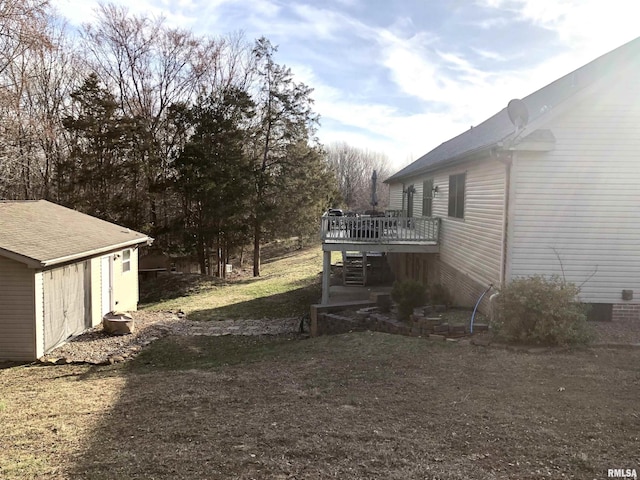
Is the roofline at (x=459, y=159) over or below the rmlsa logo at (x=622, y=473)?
over

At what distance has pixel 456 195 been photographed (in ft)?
40.9

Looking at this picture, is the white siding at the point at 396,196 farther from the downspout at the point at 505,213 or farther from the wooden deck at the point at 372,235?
the downspout at the point at 505,213

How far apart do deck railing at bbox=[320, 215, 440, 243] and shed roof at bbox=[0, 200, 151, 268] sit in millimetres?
6730

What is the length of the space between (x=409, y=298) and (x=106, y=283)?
964 centimetres

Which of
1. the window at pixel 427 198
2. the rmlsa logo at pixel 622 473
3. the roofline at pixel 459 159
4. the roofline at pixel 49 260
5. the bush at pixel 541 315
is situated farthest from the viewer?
the window at pixel 427 198

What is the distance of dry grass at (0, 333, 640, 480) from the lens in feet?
12.6

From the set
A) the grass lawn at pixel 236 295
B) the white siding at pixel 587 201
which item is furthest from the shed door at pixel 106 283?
the white siding at pixel 587 201

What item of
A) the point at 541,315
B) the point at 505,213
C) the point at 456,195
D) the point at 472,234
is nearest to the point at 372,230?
the point at 456,195

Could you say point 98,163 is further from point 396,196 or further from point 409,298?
point 409,298

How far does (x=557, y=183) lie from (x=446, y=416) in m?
6.10

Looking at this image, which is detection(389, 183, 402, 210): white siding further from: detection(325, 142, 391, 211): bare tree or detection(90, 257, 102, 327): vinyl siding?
detection(325, 142, 391, 211): bare tree

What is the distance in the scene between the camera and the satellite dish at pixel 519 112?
849cm

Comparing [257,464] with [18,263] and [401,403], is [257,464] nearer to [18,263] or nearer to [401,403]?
[401,403]

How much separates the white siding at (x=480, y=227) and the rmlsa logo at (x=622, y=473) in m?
5.91
